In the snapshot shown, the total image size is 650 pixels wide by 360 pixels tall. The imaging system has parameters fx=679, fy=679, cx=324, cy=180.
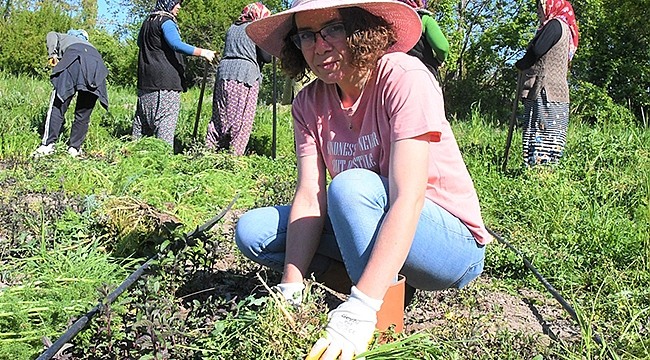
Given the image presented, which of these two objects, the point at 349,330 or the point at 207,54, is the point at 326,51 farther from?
the point at 207,54

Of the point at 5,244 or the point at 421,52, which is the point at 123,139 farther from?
the point at 5,244

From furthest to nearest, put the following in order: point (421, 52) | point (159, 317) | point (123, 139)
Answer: point (123, 139) < point (421, 52) < point (159, 317)

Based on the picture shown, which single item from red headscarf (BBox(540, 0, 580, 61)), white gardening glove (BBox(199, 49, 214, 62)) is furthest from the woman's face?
white gardening glove (BBox(199, 49, 214, 62))

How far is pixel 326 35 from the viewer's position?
2.04 m

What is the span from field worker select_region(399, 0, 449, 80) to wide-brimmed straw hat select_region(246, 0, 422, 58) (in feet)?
8.50

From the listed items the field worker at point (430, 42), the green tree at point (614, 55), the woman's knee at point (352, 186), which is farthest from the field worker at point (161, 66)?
the green tree at point (614, 55)

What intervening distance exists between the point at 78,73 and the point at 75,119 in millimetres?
389

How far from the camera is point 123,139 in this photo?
6.43m

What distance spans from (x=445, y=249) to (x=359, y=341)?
0.53m

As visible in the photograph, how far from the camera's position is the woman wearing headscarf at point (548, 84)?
17.4 ft

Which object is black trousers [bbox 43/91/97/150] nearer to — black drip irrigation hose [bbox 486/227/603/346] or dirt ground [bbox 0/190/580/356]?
dirt ground [bbox 0/190/580/356]

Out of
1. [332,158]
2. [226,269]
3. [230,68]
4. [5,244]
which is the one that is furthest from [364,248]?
[230,68]

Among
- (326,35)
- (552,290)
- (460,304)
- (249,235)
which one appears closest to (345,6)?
(326,35)

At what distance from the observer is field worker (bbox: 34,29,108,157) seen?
564 cm
